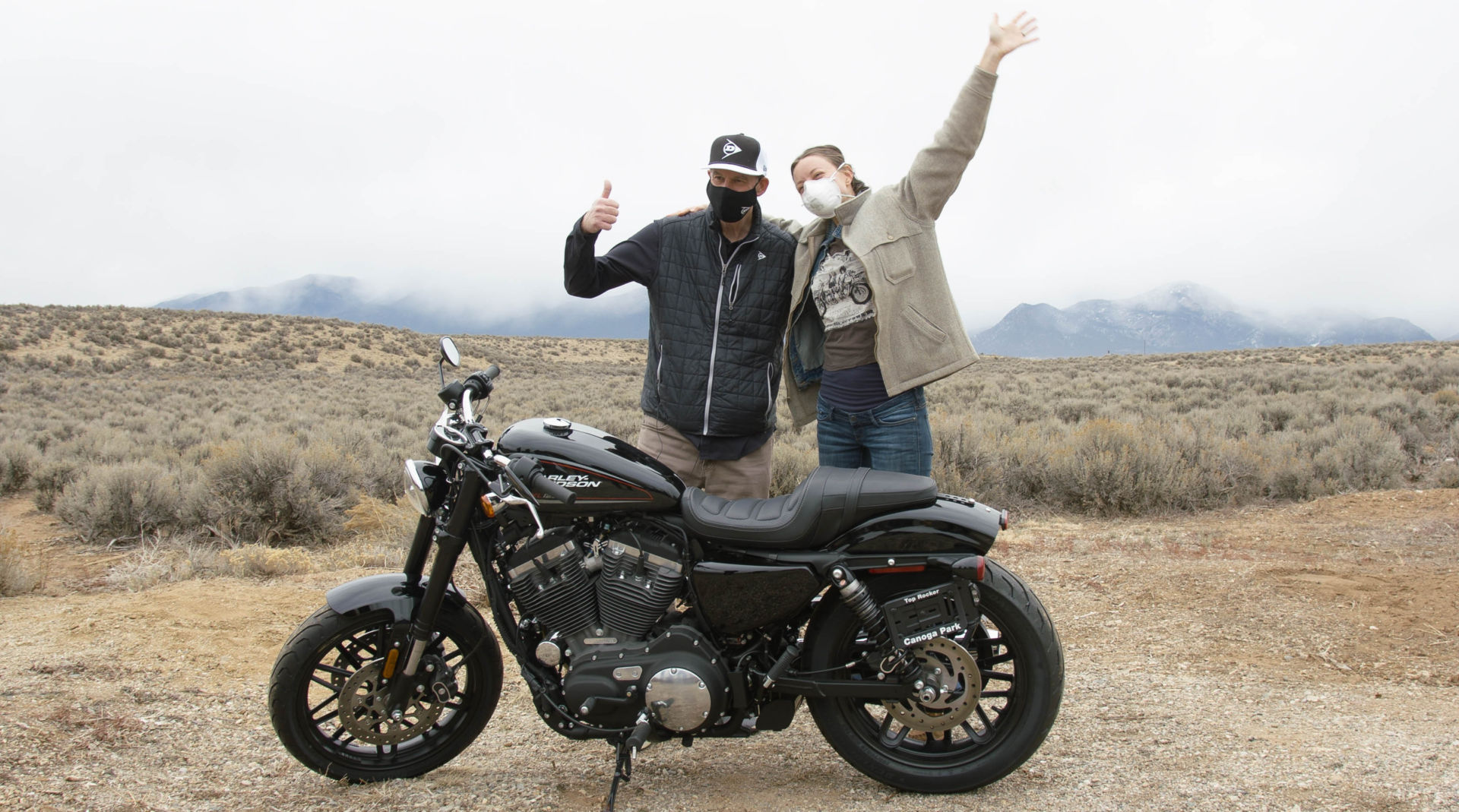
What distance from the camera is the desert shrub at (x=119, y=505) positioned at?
766 centimetres

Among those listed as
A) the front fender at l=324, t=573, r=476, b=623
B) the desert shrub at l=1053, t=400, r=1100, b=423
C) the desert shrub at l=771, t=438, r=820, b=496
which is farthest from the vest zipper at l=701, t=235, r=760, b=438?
the desert shrub at l=1053, t=400, r=1100, b=423

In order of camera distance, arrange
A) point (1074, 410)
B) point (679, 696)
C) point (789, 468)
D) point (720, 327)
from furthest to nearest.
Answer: point (1074, 410) < point (789, 468) < point (720, 327) < point (679, 696)

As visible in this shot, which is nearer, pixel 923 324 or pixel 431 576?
pixel 431 576

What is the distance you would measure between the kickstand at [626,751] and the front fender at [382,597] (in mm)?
771

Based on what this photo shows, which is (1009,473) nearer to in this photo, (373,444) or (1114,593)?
(1114,593)

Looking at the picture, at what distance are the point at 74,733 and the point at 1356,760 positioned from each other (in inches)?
184

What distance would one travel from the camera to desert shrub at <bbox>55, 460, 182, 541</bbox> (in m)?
7.66

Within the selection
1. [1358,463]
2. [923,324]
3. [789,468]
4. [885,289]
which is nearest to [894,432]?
[923,324]

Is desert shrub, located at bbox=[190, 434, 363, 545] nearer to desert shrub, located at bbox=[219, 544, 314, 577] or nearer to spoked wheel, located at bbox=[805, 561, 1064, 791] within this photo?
desert shrub, located at bbox=[219, 544, 314, 577]

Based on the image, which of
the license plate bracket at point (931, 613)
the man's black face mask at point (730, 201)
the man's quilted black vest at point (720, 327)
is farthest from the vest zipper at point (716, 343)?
the license plate bracket at point (931, 613)

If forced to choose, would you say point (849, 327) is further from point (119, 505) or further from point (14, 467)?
point (14, 467)

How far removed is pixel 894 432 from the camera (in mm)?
3324

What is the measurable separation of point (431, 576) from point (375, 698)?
1.56 feet

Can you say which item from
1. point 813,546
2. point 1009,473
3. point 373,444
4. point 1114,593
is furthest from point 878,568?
point 373,444
